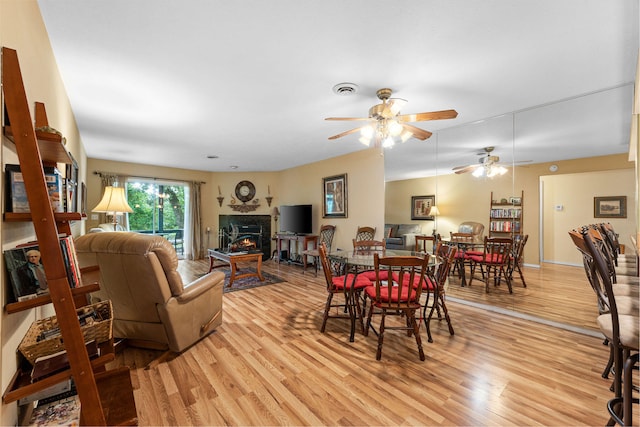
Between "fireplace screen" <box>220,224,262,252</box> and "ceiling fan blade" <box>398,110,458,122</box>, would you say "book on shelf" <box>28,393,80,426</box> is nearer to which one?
"ceiling fan blade" <box>398,110,458,122</box>

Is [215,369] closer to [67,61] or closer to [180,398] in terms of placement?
[180,398]

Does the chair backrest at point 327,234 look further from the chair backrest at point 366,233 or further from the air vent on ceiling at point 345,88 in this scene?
the air vent on ceiling at point 345,88

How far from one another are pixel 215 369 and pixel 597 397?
259 centimetres

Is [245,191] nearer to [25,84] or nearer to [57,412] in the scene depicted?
[25,84]

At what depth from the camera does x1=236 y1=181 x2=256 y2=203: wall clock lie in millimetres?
8078

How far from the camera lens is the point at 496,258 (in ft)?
11.5

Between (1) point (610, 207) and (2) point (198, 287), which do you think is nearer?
(2) point (198, 287)

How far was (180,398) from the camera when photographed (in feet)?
5.97

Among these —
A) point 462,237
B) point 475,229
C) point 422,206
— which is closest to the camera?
point 475,229

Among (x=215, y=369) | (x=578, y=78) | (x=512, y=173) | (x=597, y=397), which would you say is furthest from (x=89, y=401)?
(x=512, y=173)

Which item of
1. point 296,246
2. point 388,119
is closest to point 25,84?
point 388,119

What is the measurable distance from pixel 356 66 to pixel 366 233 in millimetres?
3322

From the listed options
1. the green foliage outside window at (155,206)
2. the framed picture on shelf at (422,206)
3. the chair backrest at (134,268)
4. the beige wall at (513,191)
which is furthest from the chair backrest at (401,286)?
the green foliage outside window at (155,206)

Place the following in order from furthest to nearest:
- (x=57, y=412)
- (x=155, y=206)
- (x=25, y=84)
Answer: (x=155, y=206)
(x=25, y=84)
(x=57, y=412)
